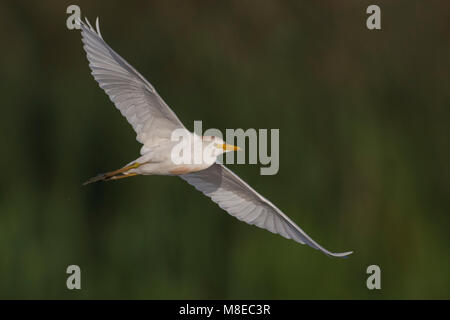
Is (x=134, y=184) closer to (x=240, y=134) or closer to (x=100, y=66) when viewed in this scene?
(x=240, y=134)

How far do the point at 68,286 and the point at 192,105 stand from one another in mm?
1224

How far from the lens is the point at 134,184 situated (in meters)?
4.63

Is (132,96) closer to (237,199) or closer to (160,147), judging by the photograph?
(160,147)

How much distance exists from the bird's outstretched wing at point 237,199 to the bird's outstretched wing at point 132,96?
345mm

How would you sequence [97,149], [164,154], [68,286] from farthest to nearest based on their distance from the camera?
[97,149] → [68,286] → [164,154]

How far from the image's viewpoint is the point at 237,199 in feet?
13.5

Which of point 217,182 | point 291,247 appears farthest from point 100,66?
point 291,247

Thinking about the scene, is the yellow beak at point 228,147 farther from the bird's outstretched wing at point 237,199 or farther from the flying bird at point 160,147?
the bird's outstretched wing at point 237,199

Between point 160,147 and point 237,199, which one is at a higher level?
point 160,147

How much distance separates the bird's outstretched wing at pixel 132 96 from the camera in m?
3.69

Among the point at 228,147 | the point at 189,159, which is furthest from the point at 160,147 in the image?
the point at 228,147

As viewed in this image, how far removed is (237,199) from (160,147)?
0.56 metres

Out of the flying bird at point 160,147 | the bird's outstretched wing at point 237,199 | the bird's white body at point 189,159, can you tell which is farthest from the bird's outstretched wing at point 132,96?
the bird's outstretched wing at point 237,199

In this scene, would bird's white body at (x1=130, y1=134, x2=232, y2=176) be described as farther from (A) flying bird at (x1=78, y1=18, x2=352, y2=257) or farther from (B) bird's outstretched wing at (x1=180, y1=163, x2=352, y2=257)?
(B) bird's outstretched wing at (x1=180, y1=163, x2=352, y2=257)
